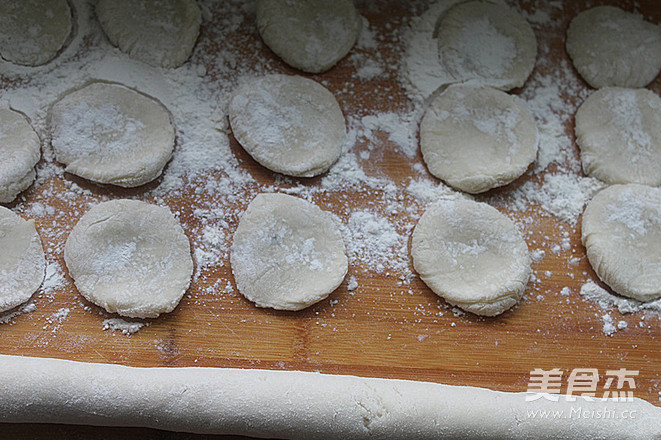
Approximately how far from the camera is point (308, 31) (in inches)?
68.1

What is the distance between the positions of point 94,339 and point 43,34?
819 mm

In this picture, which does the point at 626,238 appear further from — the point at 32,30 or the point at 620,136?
the point at 32,30

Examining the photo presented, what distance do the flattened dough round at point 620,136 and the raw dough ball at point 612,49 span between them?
54mm

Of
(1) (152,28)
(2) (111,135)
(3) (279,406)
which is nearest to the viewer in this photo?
(3) (279,406)

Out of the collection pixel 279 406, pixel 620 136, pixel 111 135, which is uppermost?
pixel 111 135

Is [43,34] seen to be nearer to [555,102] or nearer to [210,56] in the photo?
[210,56]

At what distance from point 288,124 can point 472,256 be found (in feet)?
2.00

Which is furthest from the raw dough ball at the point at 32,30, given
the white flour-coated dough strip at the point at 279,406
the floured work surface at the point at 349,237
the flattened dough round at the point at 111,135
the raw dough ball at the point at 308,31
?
the white flour-coated dough strip at the point at 279,406

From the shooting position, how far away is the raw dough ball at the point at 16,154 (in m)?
1.47

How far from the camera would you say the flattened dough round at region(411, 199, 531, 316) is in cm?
154

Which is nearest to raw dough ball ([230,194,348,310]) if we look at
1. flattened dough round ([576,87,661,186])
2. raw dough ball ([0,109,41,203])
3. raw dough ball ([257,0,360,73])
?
raw dough ball ([257,0,360,73])

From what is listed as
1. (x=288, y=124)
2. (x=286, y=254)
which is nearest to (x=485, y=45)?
(x=288, y=124)

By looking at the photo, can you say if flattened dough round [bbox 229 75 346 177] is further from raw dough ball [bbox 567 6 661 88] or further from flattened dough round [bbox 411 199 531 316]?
raw dough ball [bbox 567 6 661 88]

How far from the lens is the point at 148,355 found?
144 centimetres
